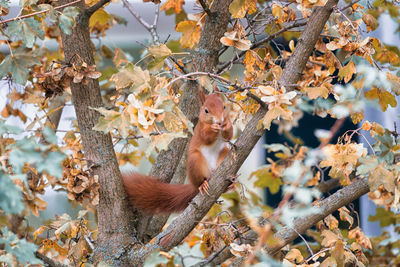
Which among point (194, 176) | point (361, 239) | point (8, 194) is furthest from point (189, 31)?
point (8, 194)

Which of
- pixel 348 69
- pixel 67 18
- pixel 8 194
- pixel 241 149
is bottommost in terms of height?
pixel 241 149

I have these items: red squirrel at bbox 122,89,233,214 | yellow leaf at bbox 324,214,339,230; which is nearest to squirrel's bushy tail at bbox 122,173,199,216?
red squirrel at bbox 122,89,233,214

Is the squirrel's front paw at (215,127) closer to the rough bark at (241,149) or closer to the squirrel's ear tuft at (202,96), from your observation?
the squirrel's ear tuft at (202,96)

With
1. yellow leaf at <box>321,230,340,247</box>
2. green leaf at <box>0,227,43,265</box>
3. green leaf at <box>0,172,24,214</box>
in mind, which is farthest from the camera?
yellow leaf at <box>321,230,340,247</box>

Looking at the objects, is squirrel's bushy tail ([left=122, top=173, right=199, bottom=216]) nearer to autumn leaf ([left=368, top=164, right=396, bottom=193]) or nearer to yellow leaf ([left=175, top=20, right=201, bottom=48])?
yellow leaf ([left=175, top=20, right=201, bottom=48])

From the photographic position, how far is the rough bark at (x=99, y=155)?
1.33 meters

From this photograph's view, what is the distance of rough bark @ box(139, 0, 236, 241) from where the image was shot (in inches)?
56.4

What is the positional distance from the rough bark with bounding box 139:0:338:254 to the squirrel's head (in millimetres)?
307

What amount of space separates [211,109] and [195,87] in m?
0.08

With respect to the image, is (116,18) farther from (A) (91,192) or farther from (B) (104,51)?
(A) (91,192)

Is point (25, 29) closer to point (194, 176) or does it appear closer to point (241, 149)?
point (241, 149)

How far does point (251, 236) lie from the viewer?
153 cm

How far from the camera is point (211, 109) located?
148cm

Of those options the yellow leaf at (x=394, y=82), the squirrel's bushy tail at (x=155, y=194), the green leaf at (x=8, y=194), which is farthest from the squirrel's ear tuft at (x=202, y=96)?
the green leaf at (x=8, y=194)
